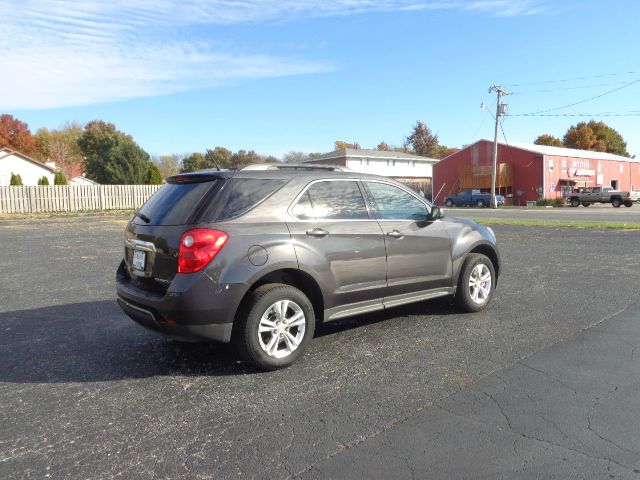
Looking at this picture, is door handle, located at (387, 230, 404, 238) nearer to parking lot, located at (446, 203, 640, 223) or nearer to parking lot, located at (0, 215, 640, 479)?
parking lot, located at (0, 215, 640, 479)

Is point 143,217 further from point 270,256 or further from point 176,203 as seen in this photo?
point 270,256

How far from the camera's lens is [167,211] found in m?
4.47

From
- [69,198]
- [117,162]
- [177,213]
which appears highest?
[117,162]

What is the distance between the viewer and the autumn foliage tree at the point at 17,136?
7338 cm

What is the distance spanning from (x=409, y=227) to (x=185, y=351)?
262 cm

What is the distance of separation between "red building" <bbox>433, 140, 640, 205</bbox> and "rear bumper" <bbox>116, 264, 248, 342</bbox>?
43443mm

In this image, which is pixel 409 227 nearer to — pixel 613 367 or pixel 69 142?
pixel 613 367

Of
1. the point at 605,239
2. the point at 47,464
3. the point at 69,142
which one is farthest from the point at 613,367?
the point at 69,142

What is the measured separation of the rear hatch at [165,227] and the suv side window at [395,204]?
1.72 m

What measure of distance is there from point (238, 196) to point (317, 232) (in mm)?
785

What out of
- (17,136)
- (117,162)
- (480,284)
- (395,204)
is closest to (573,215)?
(480,284)

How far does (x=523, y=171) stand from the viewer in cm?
4931

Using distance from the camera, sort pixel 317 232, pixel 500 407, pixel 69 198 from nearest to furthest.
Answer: pixel 500 407, pixel 317 232, pixel 69 198

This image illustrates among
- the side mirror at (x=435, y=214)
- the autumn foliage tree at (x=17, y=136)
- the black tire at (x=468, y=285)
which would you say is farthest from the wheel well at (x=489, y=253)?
the autumn foliage tree at (x=17, y=136)
